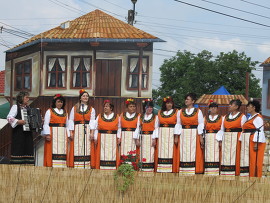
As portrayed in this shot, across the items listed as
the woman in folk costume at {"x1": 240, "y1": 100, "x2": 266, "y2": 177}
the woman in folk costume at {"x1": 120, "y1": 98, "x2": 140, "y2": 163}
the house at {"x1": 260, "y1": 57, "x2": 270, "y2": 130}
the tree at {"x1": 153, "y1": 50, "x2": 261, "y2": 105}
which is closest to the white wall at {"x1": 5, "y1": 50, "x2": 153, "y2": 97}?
the woman in folk costume at {"x1": 120, "y1": 98, "x2": 140, "y2": 163}

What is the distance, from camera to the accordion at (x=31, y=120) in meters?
7.55

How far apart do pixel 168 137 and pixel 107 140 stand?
1.07 m

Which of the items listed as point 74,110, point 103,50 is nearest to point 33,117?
point 74,110

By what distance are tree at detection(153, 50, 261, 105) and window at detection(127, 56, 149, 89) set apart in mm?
14481

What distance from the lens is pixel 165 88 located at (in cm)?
3209

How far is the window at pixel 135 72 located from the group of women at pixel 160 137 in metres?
5.29

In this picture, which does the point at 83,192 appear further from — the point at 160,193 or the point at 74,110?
the point at 74,110

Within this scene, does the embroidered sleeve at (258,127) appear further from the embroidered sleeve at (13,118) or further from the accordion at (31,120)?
the embroidered sleeve at (13,118)

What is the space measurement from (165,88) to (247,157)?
24.5 metres

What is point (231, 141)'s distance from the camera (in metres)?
7.86

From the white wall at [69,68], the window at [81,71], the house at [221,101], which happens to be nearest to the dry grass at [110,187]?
the white wall at [69,68]

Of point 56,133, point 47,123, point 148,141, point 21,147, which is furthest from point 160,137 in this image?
point 21,147

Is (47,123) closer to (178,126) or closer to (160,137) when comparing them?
(160,137)

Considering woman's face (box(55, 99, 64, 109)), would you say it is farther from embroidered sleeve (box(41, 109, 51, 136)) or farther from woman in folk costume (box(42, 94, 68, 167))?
embroidered sleeve (box(41, 109, 51, 136))
